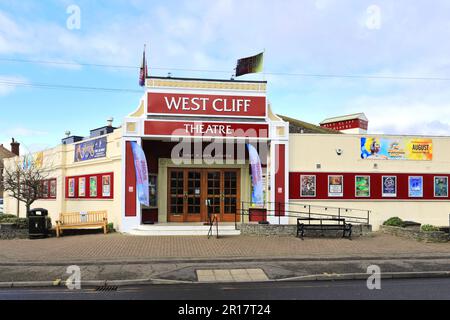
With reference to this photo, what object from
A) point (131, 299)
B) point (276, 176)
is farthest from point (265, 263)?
point (276, 176)

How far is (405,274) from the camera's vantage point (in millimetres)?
10641

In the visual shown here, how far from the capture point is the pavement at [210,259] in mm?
10312

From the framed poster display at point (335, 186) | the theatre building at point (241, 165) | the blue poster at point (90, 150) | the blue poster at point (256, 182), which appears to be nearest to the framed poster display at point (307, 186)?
the theatre building at point (241, 165)

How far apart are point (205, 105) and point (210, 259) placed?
8.14 m

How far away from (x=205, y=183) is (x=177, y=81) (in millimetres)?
4728

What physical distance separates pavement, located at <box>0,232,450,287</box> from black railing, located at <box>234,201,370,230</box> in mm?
2371

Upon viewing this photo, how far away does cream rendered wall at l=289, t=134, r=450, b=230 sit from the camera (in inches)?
757

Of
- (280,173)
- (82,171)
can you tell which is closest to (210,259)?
(280,173)

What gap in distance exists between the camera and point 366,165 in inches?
773

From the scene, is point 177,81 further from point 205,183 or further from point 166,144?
point 205,183

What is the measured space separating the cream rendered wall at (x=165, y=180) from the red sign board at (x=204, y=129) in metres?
2.17

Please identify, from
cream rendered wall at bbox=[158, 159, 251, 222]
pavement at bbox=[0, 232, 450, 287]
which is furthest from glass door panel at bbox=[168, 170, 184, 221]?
pavement at bbox=[0, 232, 450, 287]

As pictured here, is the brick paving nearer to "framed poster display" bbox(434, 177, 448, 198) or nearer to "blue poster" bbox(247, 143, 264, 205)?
"blue poster" bbox(247, 143, 264, 205)

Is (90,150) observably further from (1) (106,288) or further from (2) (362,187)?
(1) (106,288)
